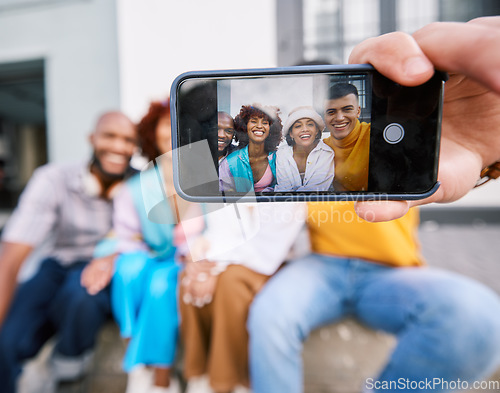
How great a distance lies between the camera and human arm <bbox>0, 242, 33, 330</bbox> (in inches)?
A: 32.9

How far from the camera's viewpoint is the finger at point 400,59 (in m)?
0.32

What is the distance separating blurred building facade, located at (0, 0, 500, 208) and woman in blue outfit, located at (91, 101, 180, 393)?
30.5 inches

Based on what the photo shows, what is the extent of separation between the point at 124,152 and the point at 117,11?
1.17m

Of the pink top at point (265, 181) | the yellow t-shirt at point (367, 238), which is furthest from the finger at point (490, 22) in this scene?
the yellow t-shirt at point (367, 238)

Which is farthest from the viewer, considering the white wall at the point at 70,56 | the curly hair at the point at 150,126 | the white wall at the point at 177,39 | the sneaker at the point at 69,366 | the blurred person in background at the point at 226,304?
the white wall at the point at 70,56

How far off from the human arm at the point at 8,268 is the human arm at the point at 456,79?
1.00m

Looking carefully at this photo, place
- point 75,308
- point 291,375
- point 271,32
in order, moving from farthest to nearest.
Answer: point 271,32
point 75,308
point 291,375

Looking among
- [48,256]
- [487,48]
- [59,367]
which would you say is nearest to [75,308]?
[59,367]

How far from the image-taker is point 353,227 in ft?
2.46

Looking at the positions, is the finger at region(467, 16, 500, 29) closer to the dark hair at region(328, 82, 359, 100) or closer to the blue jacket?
the dark hair at region(328, 82, 359, 100)

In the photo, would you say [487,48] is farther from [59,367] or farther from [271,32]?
[271,32]

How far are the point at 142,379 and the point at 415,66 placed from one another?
37.1 inches

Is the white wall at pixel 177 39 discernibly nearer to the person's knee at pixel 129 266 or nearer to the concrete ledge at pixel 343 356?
the person's knee at pixel 129 266

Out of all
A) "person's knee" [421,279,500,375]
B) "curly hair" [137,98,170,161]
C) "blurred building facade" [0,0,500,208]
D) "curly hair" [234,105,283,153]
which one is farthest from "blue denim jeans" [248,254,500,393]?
"blurred building facade" [0,0,500,208]
